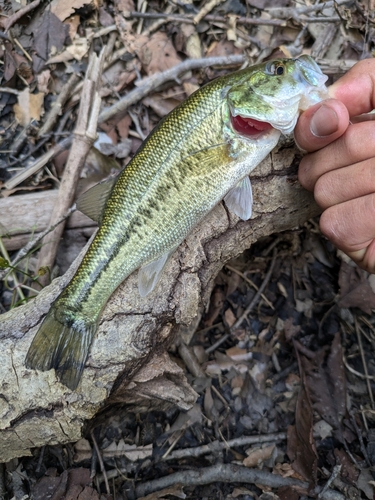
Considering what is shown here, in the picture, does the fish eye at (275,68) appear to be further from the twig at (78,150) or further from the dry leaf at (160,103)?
the dry leaf at (160,103)

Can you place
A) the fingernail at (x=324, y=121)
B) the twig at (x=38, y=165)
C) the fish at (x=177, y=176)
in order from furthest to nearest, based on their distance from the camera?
the twig at (x=38, y=165) < the fish at (x=177, y=176) < the fingernail at (x=324, y=121)

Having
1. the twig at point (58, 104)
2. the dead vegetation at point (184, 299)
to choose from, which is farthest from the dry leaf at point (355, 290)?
the twig at point (58, 104)

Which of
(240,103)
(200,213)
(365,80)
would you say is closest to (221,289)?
(200,213)

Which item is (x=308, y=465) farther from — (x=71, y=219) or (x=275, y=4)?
(x=275, y=4)

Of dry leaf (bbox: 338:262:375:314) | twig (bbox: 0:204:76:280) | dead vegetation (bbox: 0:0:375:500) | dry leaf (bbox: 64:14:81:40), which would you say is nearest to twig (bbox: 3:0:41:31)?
dead vegetation (bbox: 0:0:375:500)

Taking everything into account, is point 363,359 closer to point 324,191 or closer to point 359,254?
point 359,254

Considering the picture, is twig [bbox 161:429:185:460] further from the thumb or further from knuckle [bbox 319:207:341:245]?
the thumb
